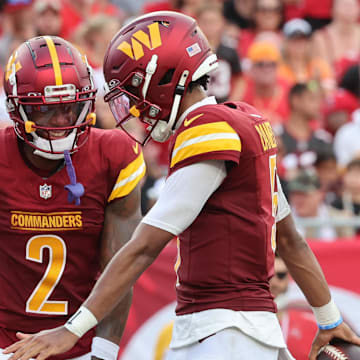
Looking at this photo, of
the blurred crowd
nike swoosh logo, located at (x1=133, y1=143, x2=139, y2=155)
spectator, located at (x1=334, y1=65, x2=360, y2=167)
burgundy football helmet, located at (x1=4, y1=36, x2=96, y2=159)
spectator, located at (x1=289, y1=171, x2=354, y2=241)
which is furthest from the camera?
spectator, located at (x1=334, y1=65, x2=360, y2=167)

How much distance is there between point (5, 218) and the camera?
3.59m

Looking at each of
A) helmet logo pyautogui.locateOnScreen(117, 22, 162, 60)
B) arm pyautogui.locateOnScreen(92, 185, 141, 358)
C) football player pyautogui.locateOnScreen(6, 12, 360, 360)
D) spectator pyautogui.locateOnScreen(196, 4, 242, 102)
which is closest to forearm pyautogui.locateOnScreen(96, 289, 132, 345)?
arm pyautogui.locateOnScreen(92, 185, 141, 358)

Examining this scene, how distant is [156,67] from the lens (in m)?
3.12

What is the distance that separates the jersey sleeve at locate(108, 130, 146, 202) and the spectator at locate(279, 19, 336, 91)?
210 inches

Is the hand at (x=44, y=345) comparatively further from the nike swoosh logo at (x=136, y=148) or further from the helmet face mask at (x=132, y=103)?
the nike swoosh logo at (x=136, y=148)

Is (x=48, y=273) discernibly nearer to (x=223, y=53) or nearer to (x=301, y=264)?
(x=301, y=264)

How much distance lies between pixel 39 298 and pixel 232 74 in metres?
4.85

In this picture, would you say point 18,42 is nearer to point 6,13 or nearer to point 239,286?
point 6,13

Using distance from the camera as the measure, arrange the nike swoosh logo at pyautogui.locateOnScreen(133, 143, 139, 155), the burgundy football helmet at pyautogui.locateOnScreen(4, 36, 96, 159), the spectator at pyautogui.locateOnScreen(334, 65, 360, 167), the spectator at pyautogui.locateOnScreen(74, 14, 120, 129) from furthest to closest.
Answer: the spectator at pyautogui.locateOnScreen(334, 65, 360, 167)
the spectator at pyautogui.locateOnScreen(74, 14, 120, 129)
the nike swoosh logo at pyautogui.locateOnScreen(133, 143, 139, 155)
the burgundy football helmet at pyautogui.locateOnScreen(4, 36, 96, 159)

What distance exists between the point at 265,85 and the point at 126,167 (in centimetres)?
470

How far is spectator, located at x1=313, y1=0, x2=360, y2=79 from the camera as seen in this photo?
938cm

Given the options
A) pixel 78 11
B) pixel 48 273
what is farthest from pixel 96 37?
pixel 48 273

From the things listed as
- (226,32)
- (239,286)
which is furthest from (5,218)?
(226,32)

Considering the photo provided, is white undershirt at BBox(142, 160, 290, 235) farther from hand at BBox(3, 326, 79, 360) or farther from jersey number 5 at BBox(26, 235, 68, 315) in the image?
jersey number 5 at BBox(26, 235, 68, 315)
